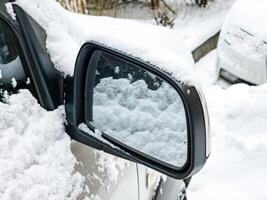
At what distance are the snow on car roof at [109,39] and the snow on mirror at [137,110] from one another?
7 centimetres

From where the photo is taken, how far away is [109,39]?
148 centimetres

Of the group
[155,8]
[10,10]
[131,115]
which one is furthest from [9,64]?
[155,8]

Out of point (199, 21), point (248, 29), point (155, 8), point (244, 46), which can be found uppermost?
point (248, 29)

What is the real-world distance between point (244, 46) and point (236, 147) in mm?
1005

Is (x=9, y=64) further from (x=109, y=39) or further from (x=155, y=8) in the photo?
(x=155, y=8)

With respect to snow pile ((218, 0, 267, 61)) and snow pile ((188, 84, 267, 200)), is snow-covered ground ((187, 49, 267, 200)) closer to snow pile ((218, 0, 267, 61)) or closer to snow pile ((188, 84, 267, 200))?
snow pile ((188, 84, 267, 200))

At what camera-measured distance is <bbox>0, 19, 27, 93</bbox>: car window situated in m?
1.64

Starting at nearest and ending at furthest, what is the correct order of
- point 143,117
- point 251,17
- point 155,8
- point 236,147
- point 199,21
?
point 143,117
point 236,147
point 251,17
point 155,8
point 199,21

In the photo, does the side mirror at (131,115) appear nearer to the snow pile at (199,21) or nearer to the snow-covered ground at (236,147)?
the snow-covered ground at (236,147)

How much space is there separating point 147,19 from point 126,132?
21.2ft

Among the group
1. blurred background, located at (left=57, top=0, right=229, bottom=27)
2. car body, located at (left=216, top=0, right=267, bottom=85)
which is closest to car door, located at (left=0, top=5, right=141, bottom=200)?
car body, located at (left=216, top=0, right=267, bottom=85)

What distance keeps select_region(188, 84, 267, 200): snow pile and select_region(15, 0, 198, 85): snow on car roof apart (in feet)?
6.26

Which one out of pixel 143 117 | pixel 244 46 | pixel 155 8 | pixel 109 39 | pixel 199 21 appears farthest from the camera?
pixel 199 21

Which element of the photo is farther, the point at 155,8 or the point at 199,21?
the point at 199,21
